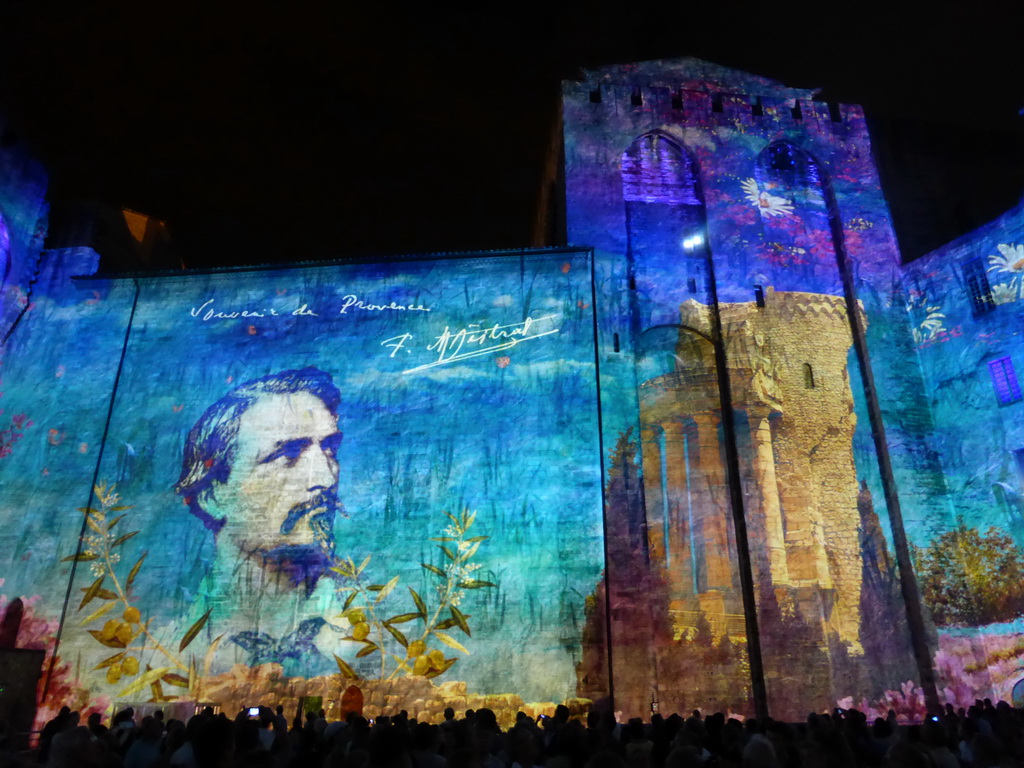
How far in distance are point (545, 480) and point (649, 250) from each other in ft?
22.6

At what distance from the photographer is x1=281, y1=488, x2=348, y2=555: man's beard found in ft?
52.4

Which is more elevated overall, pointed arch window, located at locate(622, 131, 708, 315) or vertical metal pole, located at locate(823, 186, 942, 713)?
pointed arch window, located at locate(622, 131, 708, 315)

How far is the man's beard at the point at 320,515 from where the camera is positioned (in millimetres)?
15977

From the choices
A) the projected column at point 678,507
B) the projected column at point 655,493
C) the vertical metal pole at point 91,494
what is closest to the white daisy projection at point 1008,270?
the projected column at point 678,507

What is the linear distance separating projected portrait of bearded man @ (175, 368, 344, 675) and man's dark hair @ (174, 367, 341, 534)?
24 millimetres

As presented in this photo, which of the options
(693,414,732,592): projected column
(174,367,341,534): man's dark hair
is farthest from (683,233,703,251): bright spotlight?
→ (174,367,341,534): man's dark hair

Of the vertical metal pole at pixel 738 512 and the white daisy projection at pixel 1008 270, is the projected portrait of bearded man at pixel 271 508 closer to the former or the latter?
the vertical metal pole at pixel 738 512

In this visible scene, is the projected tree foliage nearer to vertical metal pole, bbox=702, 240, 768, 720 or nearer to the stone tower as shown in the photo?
the stone tower
